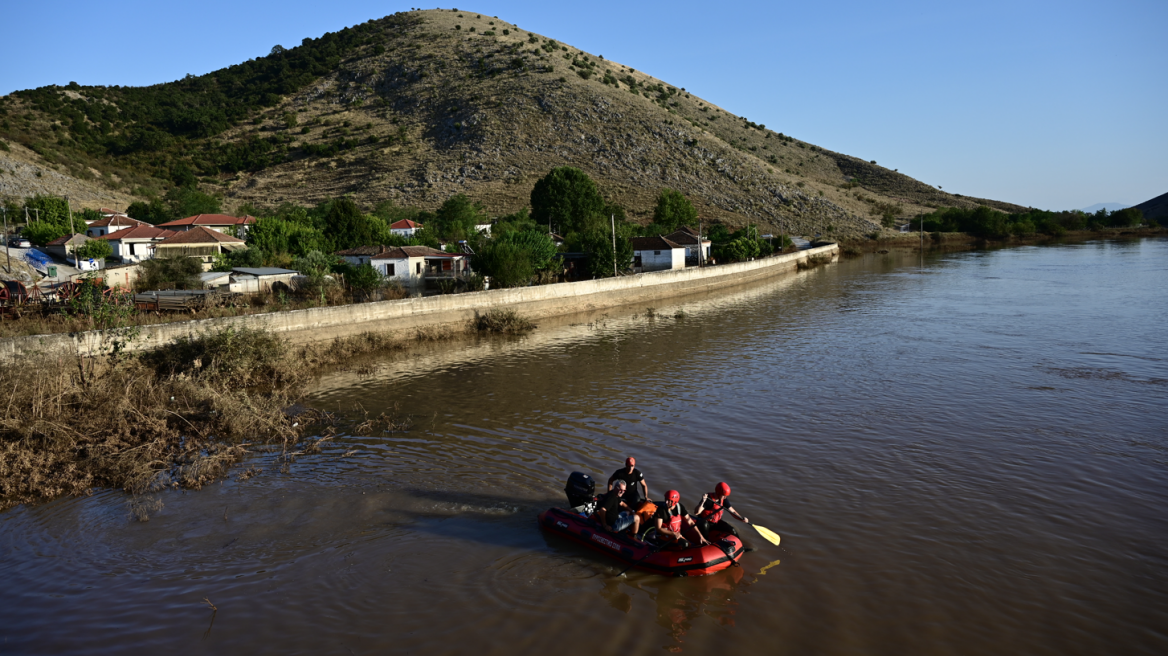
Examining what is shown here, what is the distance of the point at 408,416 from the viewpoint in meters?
21.5

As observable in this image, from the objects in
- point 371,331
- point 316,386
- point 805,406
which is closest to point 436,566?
point 805,406

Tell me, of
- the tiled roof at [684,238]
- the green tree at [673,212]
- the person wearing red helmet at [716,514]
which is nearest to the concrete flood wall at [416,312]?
the tiled roof at [684,238]

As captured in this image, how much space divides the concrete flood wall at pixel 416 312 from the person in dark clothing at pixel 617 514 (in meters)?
19.5

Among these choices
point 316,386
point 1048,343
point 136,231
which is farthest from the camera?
point 136,231

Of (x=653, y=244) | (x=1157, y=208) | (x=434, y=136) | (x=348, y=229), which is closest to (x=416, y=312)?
(x=348, y=229)

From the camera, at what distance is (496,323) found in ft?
121

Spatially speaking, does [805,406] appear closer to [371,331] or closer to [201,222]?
[371,331]

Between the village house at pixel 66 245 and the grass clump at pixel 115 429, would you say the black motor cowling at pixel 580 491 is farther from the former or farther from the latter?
the village house at pixel 66 245

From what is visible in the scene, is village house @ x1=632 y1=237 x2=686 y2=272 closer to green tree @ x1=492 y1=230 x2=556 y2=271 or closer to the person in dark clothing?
green tree @ x1=492 y1=230 x2=556 y2=271

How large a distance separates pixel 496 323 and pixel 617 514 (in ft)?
83.2

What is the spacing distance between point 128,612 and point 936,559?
13456 millimetres

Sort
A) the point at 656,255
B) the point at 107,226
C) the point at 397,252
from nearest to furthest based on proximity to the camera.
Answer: the point at 397,252 → the point at 656,255 → the point at 107,226

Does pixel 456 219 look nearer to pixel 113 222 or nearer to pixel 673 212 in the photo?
pixel 673 212

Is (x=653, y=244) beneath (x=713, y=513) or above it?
above
